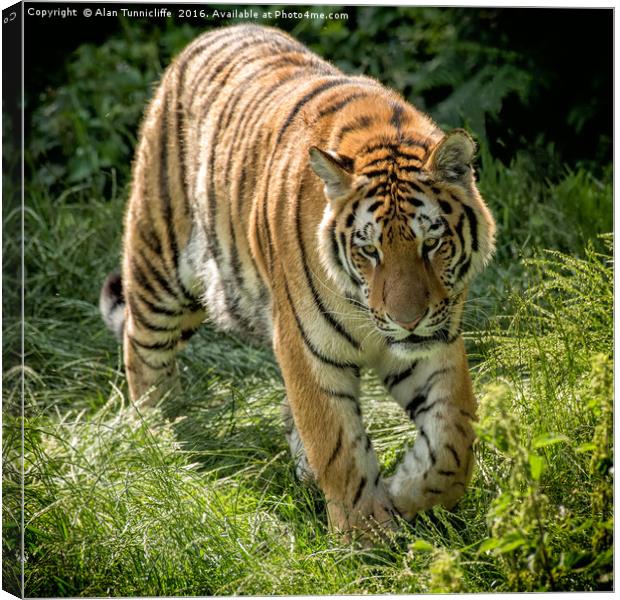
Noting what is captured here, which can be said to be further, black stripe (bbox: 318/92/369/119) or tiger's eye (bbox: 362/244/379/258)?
black stripe (bbox: 318/92/369/119)

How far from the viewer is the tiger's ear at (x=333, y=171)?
10.6ft

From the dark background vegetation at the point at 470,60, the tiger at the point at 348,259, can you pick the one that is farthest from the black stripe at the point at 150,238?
the dark background vegetation at the point at 470,60

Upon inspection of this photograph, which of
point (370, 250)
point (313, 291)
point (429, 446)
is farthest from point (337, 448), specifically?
point (370, 250)

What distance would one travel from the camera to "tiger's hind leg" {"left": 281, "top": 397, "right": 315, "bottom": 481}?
152 inches

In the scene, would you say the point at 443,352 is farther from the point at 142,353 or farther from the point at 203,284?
the point at 142,353

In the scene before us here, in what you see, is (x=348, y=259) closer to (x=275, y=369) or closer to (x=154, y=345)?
(x=154, y=345)

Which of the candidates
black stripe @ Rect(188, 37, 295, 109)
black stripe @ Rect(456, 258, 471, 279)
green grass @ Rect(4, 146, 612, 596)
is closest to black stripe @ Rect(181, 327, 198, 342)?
green grass @ Rect(4, 146, 612, 596)

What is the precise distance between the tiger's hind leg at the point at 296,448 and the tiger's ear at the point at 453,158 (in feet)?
3.45

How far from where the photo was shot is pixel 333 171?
327 cm

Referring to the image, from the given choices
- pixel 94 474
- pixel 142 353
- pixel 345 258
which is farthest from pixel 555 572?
pixel 142 353

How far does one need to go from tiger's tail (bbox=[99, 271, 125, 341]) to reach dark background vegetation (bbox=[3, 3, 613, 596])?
187mm

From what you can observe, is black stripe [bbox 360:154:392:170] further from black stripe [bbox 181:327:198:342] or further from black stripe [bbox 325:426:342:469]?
black stripe [bbox 181:327:198:342]

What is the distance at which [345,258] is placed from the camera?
330 cm

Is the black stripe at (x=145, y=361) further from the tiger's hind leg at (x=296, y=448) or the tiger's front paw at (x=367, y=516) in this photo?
Answer: the tiger's front paw at (x=367, y=516)
